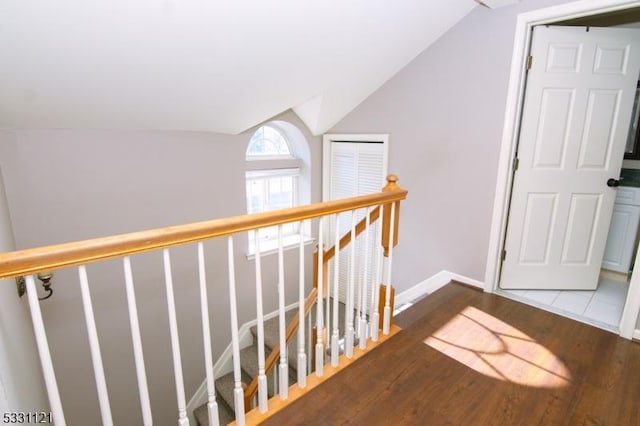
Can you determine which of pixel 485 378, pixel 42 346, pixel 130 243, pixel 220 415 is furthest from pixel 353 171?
pixel 42 346

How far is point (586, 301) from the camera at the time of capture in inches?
104

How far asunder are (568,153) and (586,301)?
46.0 inches

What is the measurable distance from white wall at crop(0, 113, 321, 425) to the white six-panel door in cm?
234

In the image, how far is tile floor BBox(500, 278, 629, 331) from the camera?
2422mm

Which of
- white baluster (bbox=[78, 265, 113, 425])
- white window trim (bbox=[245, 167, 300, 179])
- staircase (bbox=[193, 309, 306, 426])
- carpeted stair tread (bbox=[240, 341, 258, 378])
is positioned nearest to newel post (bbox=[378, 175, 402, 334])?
staircase (bbox=[193, 309, 306, 426])

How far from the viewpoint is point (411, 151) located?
3229 mm

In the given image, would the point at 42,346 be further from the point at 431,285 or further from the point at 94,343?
the point at 431,285

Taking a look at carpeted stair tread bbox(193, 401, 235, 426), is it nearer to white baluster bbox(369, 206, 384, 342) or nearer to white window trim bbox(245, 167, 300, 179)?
white baluster bbox(369, 206, 384, 342)

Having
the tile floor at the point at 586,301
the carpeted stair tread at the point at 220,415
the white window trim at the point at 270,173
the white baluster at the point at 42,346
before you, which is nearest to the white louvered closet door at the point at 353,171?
the white window trim at the point at 270,173

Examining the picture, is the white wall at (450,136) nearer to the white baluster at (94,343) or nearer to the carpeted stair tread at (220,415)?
the carpeted stair tread at (220,415)

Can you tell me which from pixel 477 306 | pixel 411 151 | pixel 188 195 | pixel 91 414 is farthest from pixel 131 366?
pixel 411 151

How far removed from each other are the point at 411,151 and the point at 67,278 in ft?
10.2

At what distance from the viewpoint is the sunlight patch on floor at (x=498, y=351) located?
186 cm

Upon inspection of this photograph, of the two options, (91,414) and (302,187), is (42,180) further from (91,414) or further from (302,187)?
(302,187)
